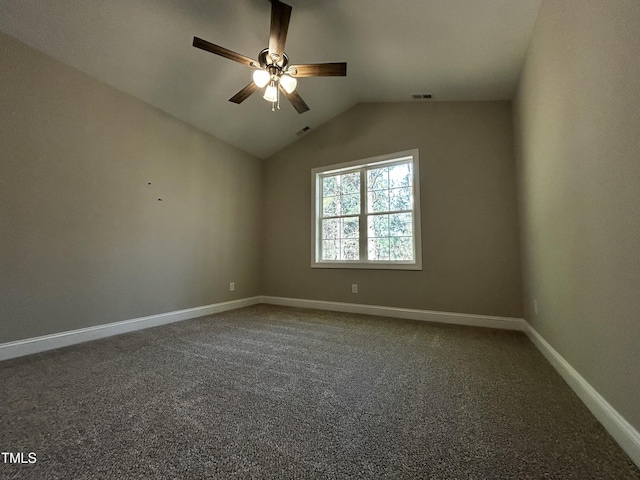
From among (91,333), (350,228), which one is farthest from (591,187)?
(91,333)

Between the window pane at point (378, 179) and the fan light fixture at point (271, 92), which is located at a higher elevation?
the fan light fixture at point (271, 92)

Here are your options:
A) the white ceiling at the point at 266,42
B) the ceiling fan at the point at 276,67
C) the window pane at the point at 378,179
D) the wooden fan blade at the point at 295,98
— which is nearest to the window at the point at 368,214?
the window pane at the point at 378,179

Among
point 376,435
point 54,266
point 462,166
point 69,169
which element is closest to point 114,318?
point 54,266

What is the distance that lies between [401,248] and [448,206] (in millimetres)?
804

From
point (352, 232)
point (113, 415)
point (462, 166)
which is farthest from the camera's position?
point (352, 232)

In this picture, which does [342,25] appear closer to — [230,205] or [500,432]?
[230,205]

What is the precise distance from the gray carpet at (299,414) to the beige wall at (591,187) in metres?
0.33

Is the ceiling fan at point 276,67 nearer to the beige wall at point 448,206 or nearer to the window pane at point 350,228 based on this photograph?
the beige wall at point 448,206

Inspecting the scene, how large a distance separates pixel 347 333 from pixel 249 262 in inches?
92.1

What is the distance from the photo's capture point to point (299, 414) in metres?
1.35

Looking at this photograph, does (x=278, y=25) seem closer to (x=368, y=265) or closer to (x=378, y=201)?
(x=378, y=201)

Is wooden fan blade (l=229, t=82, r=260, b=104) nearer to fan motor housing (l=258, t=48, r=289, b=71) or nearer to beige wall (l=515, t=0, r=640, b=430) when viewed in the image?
fan motor housing (l=258, t=48, r=289, b=71)

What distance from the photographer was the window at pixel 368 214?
3.64 m

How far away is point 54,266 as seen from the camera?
2.41 meters
